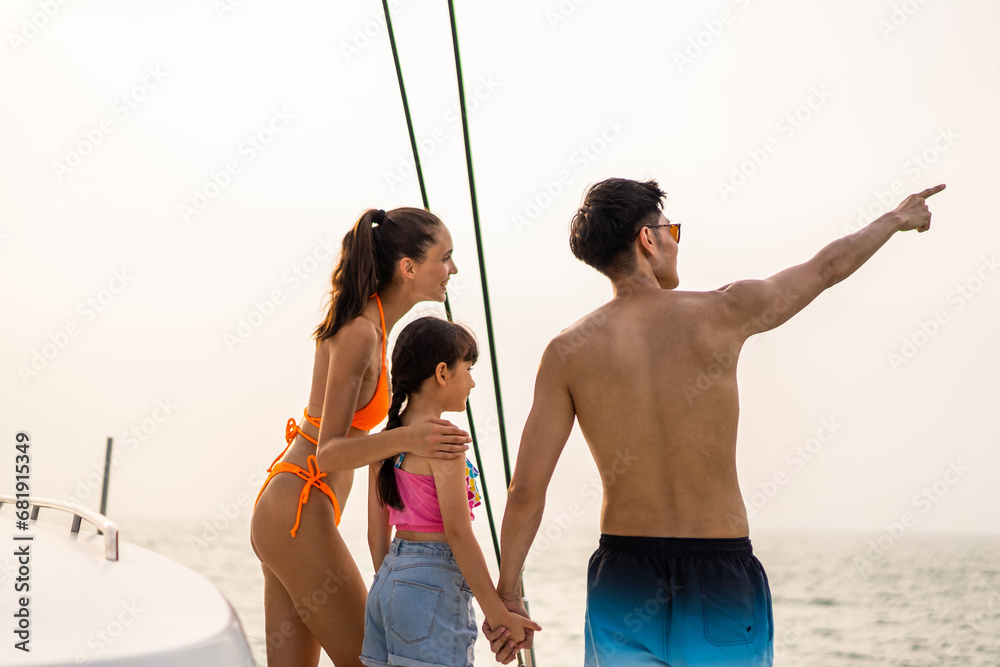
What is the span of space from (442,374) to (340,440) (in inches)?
11.2

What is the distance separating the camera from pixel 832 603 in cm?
2759

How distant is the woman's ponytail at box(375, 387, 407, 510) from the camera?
2.14m

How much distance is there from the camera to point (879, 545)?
57.2m

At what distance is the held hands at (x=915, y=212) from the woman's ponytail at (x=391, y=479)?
130 centimetres

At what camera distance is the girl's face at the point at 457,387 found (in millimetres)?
2195

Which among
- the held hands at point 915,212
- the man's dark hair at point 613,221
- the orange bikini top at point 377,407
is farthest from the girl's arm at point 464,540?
the held hands at point 915,212

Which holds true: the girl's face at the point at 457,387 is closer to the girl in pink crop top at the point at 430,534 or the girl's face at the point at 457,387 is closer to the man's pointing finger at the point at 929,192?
the girl in pink crop top at the point at 430,534

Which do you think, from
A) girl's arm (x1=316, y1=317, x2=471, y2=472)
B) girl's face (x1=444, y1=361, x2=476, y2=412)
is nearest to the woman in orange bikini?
girl's arm (x1=316, y1=317, x2=471, y2=472)

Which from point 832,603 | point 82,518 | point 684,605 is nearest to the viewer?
point 684,605

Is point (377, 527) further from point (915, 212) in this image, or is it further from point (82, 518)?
point (915, 212)

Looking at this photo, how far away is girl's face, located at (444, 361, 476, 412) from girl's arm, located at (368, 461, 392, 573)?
0.28 m

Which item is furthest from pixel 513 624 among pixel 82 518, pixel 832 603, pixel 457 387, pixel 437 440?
pixel 832 603

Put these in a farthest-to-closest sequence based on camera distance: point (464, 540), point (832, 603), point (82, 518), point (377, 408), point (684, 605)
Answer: point (832, 603) → point (377, 408) → point (82, 518) → point (464, 540) → point (684, 605)

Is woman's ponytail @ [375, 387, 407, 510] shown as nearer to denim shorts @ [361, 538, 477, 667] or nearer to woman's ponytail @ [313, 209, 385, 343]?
denim shorts @ [361, 538, 477, 667]
